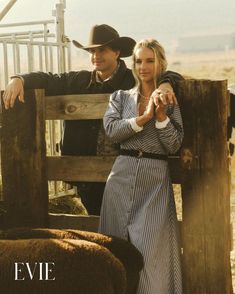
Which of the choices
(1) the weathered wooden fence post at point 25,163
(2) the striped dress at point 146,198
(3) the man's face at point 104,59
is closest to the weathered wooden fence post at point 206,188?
(2) the striped dress at point 146,198

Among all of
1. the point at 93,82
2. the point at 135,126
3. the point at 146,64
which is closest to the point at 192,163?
the point at 135,126

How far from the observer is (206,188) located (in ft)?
11.1

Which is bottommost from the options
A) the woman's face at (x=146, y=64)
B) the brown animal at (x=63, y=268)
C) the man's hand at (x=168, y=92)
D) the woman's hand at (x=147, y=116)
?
the brown animal at (x=63, y=268)

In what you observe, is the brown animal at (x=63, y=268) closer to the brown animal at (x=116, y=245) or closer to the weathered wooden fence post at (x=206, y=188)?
the brown animal at (x=116, y=245)

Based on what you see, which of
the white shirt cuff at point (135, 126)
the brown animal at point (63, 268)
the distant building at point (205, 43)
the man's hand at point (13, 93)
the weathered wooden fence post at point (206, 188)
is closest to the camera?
the brown animal at point (63, 268)

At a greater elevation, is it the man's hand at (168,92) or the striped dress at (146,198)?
the man's hand at (168,92)

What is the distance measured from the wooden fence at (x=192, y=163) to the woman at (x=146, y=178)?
139 millimetres

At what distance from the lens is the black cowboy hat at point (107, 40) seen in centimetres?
407

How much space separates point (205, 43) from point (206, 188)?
12523cm

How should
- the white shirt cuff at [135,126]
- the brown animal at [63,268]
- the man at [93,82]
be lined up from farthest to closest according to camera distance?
the man at [93,82] < the white shirt cuff at [135,126] < the brown animal at [63,268]

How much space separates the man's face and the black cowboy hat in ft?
0.14

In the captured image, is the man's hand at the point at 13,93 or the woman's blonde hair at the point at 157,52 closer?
the woman's blonde hair at the point at 157,52

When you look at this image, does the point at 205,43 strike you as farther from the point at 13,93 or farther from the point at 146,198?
the point at 146,198

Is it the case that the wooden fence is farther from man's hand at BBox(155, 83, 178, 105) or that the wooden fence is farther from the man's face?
the man's face
